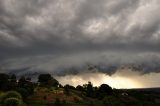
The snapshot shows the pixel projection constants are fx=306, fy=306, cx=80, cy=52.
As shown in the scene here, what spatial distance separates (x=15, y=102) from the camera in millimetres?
190500

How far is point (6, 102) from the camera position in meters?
192

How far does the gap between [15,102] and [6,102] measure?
19.8ft
